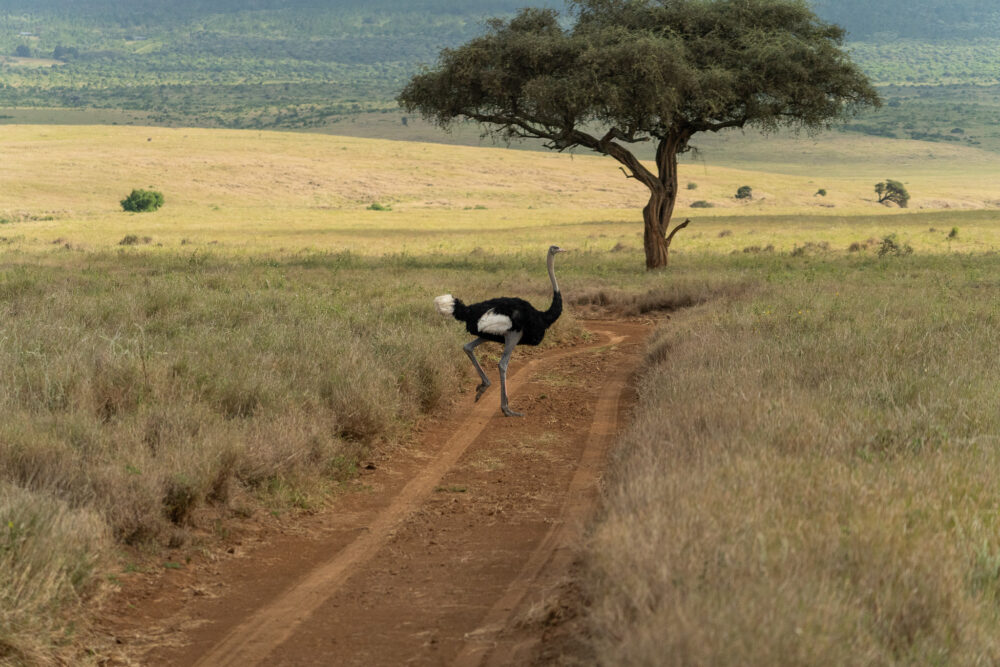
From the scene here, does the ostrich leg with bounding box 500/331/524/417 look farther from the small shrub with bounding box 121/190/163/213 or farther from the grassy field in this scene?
the small shrub with bounding box 121/190/163/213

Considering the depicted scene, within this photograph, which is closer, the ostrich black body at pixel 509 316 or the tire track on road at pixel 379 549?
the tire track on road at pixel 379 549

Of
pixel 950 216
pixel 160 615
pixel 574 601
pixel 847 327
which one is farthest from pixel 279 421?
pixel 950 216

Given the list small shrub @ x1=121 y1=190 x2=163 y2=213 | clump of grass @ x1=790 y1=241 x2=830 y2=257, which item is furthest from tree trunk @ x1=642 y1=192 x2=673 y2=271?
small shrub @ x1=121 y1=190 x2=163 y2=213

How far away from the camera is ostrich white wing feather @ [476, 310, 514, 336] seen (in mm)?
10188

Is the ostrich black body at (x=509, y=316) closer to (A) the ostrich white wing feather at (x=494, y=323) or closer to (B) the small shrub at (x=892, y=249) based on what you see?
(A) the ostrich white wing feather at (x=494, y=323)

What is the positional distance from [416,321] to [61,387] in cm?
584

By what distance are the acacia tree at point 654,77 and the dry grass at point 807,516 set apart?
15383 millimetres

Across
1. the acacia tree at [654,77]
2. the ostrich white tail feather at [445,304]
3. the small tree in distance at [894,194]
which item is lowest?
the small tree in distance at [894,194]

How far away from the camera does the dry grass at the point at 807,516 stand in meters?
3.59

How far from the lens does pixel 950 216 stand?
4762 centimetres

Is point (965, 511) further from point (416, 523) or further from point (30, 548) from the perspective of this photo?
point (30, 548)

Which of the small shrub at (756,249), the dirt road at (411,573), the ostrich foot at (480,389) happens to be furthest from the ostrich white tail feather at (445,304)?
the small shrub at (756,249)

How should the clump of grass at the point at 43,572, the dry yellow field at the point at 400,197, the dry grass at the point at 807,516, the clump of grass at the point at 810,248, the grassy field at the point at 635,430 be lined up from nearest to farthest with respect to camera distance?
the dry grass at the point at 807,516 → the grassy field at the point at 635,430 → the clump of grass at the point at 43,572 → the clump of grass at the point at 810,248 → the dry yellow field at the point at 400,197

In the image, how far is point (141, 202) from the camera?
2195 inches
